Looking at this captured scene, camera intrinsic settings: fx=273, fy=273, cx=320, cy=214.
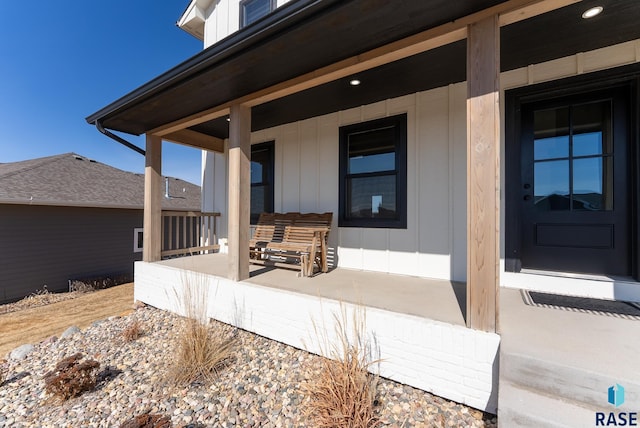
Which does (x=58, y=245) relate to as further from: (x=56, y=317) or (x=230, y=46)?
(x=230, y=46)

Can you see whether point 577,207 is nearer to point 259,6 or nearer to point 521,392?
point 521,392

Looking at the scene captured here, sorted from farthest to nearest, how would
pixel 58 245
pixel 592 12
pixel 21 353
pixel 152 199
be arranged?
1. pixel 58 245
2. pixel 152 199
3. pixel 21 353
4. pixel 592 12

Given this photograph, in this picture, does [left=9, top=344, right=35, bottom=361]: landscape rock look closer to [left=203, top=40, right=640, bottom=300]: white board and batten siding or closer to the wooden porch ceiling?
the wooden porch ceiling

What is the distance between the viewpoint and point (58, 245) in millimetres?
8016

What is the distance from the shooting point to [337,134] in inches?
170

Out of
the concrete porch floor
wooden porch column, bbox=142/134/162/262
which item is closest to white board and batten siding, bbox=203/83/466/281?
the concrete porch floor

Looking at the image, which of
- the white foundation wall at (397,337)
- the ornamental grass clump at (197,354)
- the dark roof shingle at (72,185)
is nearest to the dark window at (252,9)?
the white foundation wall at (397,337)

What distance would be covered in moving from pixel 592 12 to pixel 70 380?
16.9ft

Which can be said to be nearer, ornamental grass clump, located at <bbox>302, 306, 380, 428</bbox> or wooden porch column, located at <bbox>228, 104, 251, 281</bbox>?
ornamental grass clump, located at <bbox>302, 306, 380, 428</bbox>

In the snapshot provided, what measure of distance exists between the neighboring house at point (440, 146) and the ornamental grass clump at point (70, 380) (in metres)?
1.29

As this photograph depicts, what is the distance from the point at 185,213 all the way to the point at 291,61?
3.55 meters

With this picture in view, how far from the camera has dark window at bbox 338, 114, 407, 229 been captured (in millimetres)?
3746

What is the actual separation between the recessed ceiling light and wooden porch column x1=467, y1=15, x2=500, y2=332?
2.91 feet

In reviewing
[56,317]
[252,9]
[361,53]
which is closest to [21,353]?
[56,317]
